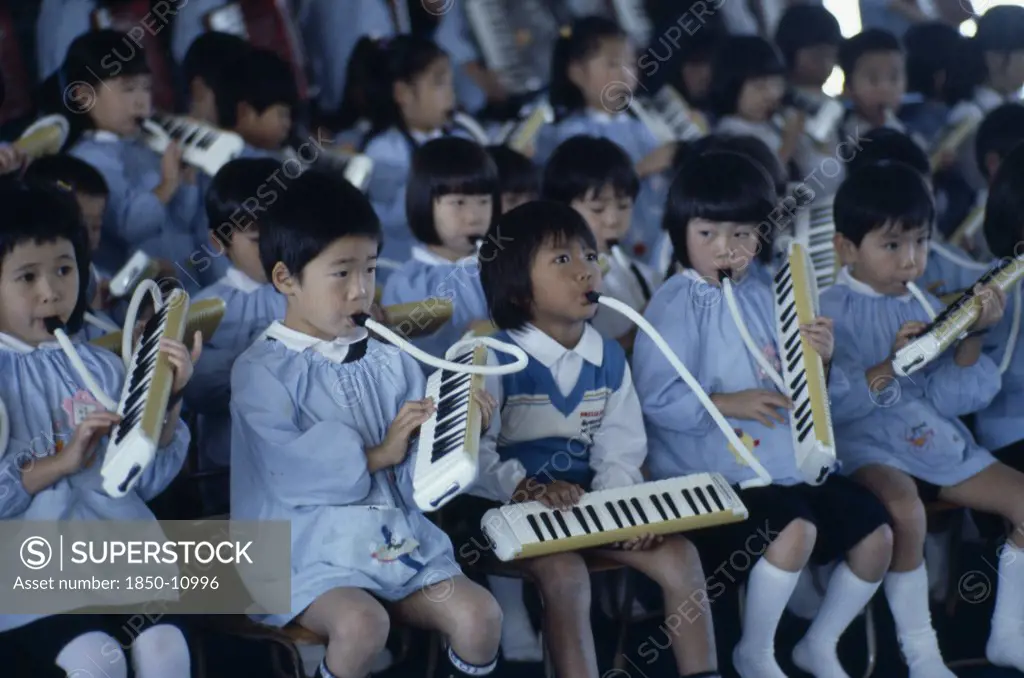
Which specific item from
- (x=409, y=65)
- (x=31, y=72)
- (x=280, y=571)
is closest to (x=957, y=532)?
(x=280, y=571)

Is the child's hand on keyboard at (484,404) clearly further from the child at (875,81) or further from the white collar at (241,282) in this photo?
the child at (875,81)

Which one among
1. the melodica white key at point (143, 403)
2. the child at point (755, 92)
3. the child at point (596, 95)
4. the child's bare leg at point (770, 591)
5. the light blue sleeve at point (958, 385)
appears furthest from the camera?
the child at point (755, 92)

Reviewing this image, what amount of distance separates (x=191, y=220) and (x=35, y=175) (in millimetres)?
742

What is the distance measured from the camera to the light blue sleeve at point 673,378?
283 cm

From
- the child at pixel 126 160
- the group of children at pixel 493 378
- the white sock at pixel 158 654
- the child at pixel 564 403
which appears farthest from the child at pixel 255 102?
the white sock at pixel 158 654

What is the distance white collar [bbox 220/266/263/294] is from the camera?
122 inches

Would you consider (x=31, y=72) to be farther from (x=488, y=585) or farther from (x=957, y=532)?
(x=957, y=532)

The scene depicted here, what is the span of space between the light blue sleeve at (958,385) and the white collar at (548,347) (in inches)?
33.9

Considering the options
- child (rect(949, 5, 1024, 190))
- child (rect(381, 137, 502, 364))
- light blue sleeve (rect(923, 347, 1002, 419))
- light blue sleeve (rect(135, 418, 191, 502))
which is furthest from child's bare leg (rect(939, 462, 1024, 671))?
child (rect(949, 5, 1024, 190))

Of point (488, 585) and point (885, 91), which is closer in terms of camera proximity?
point (488, 585)

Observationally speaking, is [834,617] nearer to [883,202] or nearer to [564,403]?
[564,403]

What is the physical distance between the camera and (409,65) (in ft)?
13.7

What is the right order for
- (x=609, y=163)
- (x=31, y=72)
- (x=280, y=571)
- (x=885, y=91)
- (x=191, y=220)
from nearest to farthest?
(x=280, y=571), (x=609, y=163), (x=191, y=220), (x=31, y=72), (x=885, y=91)

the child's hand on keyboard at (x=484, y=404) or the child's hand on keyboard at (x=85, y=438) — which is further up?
the child's hand on keyboard at (x=85, y=438)
